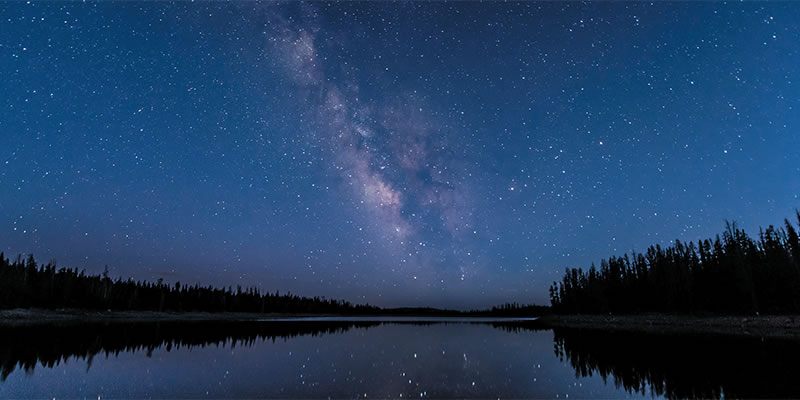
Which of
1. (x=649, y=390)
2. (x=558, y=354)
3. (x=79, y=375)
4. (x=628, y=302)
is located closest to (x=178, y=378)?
(x=79, y=375)

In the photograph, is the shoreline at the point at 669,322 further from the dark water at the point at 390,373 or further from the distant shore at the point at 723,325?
the dark water at the point at 390,373

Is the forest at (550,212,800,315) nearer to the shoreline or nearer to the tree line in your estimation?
the shoreline

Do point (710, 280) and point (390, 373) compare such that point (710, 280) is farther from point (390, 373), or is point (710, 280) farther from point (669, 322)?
point (390, 373)

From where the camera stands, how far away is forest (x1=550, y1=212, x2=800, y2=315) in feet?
239

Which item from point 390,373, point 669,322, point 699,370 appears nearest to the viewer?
point 699,370

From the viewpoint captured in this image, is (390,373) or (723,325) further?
(723,325)


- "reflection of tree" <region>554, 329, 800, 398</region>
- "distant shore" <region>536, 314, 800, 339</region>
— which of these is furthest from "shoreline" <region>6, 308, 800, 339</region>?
"reflection of tree" <region>554, 329, 800, 398</region>

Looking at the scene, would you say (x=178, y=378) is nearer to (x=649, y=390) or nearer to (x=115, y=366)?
(x=115, y=366)

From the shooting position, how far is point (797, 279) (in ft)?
232

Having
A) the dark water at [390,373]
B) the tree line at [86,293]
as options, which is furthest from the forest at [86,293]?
the dark water at [390,373]

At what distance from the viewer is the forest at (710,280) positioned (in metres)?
72.9

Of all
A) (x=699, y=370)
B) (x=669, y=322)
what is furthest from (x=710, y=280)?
(x=699, y=370)

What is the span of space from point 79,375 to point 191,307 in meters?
155

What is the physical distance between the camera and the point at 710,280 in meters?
84.1
